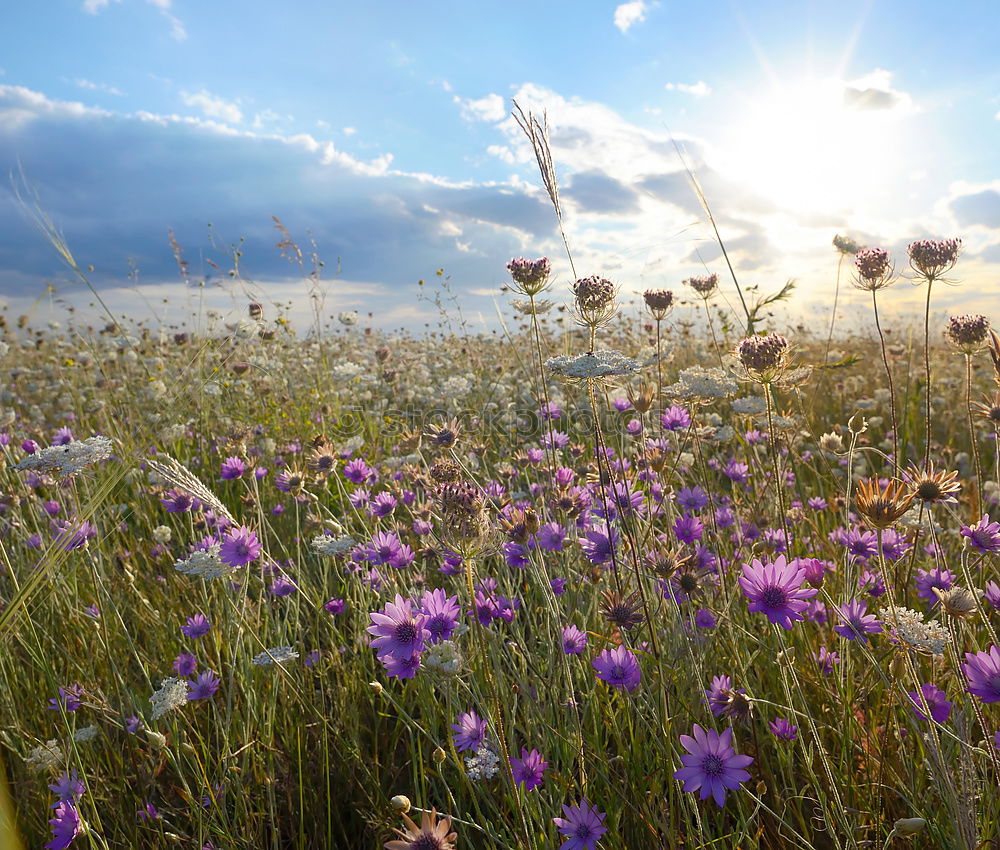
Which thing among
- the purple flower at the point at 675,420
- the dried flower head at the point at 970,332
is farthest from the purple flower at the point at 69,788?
the dried flower head at the point at 970,332

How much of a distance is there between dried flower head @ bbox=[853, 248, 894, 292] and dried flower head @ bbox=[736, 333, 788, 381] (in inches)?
36.8

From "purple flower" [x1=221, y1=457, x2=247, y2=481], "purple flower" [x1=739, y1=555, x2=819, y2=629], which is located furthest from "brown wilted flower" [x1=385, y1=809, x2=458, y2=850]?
"purple flower" [x1=221, y1=457, x2=247, y2=481]

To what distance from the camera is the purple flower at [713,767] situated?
45.1 inches

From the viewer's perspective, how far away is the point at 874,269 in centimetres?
227

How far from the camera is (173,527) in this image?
146 inches

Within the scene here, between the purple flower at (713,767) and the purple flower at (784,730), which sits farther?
the purple flower at (784,730)

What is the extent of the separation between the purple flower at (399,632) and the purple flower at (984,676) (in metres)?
1.04

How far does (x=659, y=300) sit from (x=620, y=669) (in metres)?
1.24

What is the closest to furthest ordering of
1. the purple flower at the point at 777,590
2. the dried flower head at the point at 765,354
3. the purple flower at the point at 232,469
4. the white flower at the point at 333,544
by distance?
the purple flower at the point at 777,590 → the dried flower head at the point at 765,354 → the white flower at the point at 333,544 → the purple flower at the point at 232,469

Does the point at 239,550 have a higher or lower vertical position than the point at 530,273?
lower

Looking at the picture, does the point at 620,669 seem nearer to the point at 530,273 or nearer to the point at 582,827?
the point at 582,827

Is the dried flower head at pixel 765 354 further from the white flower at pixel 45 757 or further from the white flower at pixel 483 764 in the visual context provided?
the white flower at pixel 45 757

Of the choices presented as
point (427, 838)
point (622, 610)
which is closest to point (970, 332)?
point (622, 610)

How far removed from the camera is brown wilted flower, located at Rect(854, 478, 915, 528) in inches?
43.3
